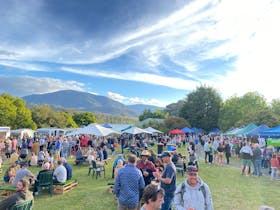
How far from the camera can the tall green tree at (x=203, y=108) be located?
156 ft

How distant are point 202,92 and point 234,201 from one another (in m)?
43.0

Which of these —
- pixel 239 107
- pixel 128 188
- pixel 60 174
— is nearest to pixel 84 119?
pixel 239 107

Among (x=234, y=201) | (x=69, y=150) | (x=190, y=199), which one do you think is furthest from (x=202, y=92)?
(x=190, y=199)

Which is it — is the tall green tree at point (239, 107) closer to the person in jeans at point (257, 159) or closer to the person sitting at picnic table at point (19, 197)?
the person in jeans at point (257, 159)

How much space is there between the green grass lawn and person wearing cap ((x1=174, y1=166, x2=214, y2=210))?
4.13m

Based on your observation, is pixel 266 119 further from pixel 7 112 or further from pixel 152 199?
pixel 7 112

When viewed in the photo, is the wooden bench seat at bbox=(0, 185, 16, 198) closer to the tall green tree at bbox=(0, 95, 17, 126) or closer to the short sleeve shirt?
Answer: the short sleeve shirt

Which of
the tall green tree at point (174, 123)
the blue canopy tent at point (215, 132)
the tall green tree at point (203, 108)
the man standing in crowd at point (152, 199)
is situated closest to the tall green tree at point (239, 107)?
the blue canopy tent at point (215, 132)

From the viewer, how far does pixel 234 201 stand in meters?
7.56

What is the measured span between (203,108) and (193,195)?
46539 mm

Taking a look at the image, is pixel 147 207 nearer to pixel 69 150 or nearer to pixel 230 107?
pixel 69 150

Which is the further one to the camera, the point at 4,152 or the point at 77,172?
the point at 4,152

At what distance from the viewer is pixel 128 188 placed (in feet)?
13.7

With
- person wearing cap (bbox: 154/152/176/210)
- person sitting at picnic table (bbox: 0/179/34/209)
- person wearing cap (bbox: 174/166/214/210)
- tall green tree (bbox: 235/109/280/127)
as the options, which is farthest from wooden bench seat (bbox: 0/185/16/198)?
tall green tree (bbox: 235/109/280/127)
